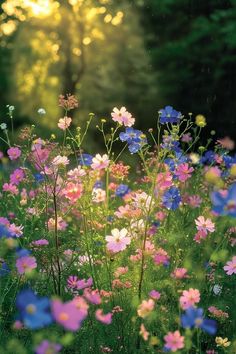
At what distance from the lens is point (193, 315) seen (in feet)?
5.89

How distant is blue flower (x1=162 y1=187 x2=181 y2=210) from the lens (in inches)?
120

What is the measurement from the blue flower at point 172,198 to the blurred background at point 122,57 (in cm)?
657

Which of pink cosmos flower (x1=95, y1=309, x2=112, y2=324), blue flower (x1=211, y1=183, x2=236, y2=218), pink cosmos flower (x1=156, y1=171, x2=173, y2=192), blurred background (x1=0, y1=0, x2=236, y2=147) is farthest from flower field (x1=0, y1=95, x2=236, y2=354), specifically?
blurred background (x1=0, y1=0, x2=236, y2=147)

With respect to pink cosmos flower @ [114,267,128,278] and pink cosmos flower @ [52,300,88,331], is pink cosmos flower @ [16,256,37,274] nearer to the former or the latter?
pink cosmos flower @ [52,300,88,331]

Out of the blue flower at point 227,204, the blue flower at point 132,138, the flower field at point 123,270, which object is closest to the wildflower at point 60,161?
the flower field at point 123,270

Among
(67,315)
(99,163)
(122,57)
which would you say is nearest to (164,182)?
(99,163)

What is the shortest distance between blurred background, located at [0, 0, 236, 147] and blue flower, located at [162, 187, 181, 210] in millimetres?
6574

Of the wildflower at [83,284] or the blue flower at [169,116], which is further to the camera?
the blue flower at [169,116]

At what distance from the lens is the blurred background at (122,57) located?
12047 mm

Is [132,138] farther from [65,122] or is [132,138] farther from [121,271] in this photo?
[121,271]

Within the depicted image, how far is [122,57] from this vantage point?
1597cm

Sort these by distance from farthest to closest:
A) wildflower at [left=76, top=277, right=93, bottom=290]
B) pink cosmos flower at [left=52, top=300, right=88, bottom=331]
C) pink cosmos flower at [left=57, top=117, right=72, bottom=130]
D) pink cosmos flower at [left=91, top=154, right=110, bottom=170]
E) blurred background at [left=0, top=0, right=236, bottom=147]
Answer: blurred background at [left=0, top=0, right=236, bottom=147] → pink cosmos flower at [left=57, top=117, right=72, bottom=130] → pink cosmos flower at [left=91, top=154, right=110, bottom=170] → wildflower at [left=76, top=277, right=93, bottom=290] → pink cosmos flower at [left=52, top=300, right=88, bottom=331]

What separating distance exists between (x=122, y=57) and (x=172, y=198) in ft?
43.6

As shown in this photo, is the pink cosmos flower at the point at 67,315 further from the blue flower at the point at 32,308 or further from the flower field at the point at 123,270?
the flower field at the point at 123,270
